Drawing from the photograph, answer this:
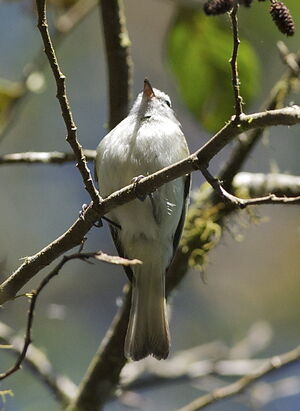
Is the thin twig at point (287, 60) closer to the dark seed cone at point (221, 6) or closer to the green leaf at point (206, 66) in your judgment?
the green leaf at point (206, 66)

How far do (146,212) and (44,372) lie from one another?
918mm

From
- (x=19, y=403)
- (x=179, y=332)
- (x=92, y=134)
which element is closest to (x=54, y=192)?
(x=92, y=134)

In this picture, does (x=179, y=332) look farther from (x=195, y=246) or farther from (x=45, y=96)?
(x=195, y=246)

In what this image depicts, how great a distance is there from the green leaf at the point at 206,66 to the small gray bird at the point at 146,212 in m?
0.20

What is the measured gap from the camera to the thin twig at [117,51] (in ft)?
10.3

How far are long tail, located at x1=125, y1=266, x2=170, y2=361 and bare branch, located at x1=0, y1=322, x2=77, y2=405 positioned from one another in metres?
0.53

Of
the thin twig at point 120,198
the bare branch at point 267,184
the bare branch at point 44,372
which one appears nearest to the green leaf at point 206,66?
the bare branch at point 267,184

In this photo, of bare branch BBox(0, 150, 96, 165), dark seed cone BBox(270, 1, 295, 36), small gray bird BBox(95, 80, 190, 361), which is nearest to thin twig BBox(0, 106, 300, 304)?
dark seed cone BBox(270, 1, 295, 36)

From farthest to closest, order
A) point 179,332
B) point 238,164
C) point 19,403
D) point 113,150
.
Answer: point 179,332 → point 19,403 → point 238,164 → point 113,150

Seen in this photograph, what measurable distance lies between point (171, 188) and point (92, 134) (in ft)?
11.9

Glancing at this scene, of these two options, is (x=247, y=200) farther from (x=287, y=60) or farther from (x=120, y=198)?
(x=287, y=60)

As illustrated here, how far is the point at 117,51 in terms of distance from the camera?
318 centimetres

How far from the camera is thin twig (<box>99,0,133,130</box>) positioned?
3.12 m

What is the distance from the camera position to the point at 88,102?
643 cm
